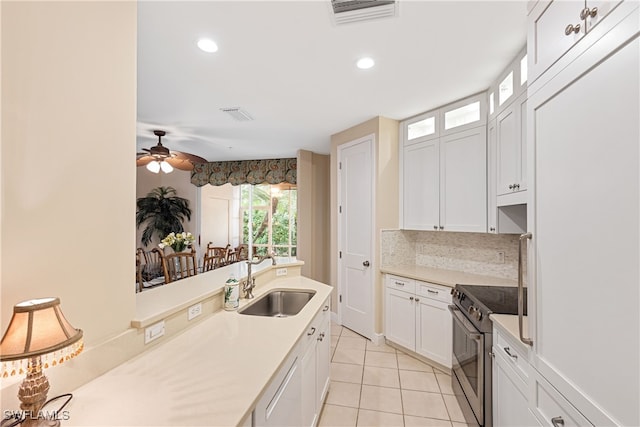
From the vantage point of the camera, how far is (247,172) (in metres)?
5.68

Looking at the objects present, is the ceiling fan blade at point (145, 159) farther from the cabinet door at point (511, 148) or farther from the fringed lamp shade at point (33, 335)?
the cabinet door at point (511, 148)

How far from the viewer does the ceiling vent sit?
5.08ft

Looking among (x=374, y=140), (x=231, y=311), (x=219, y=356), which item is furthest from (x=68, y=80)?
(x=374, y=140)

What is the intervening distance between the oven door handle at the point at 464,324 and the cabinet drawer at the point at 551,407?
0.58 meters

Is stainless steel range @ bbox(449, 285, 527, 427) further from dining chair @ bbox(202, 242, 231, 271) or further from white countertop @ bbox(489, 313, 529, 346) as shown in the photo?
dining chair @ bbox(202, 242, 231, 271)

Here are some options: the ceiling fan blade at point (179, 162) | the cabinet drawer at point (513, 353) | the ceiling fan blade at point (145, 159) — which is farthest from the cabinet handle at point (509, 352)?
the ceiling fan blade at point (145, 159)

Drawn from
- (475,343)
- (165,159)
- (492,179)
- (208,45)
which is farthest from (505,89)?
(165,159)

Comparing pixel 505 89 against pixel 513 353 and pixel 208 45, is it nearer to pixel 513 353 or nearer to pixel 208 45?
pixel 513 353

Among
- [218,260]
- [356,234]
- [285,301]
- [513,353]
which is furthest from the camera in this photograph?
[218,260]

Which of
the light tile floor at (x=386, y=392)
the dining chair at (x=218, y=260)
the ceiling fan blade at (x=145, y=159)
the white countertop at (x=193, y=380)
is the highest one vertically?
the ceiling fan blade at (x=145, y=159)

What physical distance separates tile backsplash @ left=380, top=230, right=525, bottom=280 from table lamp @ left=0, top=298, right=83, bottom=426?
2911mm

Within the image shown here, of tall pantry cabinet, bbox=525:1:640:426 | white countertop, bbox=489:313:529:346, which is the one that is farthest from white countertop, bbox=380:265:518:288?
tall pantry cabinet, bbox=525:1:640:426

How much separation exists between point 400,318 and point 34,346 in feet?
9.68

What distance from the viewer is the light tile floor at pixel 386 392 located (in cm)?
207
